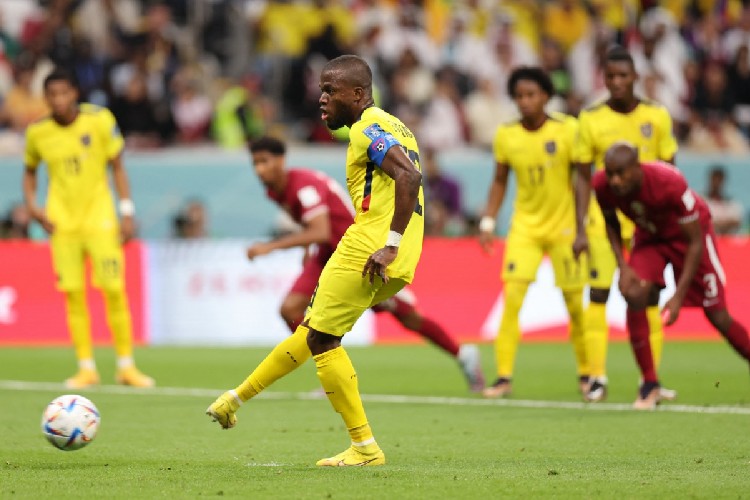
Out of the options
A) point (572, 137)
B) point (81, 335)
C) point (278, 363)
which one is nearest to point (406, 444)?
point (278, 363)

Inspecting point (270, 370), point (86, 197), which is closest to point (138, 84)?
point (86, 197)

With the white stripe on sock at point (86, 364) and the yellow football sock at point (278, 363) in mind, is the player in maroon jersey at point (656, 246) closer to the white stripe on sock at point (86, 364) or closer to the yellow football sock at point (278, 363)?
the yellow football sock at point (278, 363)

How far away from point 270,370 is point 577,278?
4.50m

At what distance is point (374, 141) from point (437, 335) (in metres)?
4.90

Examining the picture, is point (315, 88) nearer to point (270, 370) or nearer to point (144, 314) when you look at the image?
point (144, 314)

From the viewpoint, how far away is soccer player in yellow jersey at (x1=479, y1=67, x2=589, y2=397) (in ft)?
38.7

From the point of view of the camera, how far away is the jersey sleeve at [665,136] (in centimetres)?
1162

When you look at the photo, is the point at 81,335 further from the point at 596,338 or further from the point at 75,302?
the point at 596,338

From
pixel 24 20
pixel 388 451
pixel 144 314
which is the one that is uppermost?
pixel 24 20

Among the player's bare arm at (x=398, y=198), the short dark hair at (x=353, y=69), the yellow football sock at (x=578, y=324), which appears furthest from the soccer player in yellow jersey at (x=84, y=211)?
the player's bare arm at (x=398, y=198)

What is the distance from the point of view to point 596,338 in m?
11.5

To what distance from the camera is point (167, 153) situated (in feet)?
67.3

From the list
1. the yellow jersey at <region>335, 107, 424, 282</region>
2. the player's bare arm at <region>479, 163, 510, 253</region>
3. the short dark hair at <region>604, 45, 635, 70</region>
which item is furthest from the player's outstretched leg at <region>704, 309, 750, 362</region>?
the yellow jersey at <region>335, 107, 424, 282</region>

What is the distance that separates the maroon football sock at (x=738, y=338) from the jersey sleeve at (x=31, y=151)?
6622 mm
